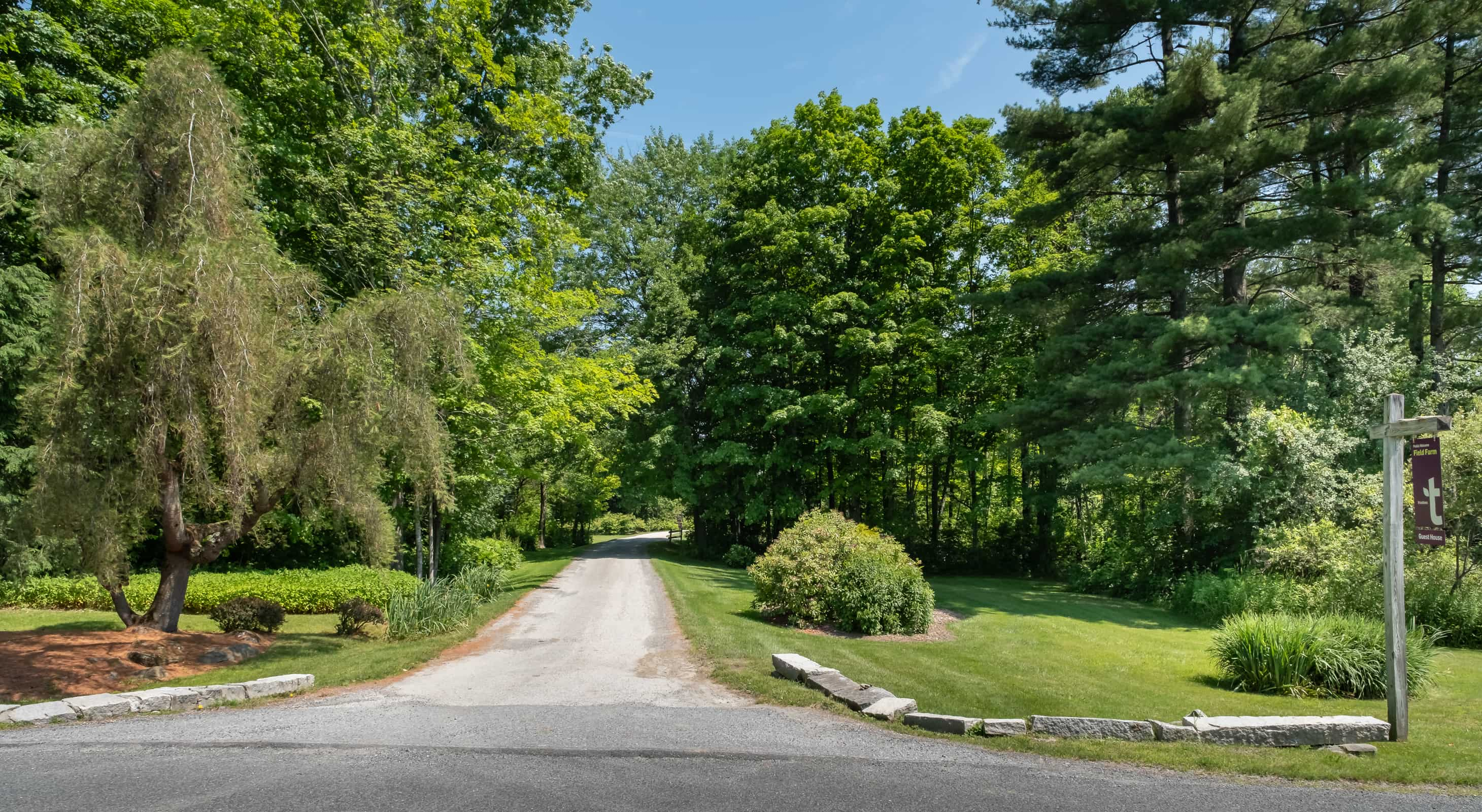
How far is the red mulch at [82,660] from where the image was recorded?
7.95 m

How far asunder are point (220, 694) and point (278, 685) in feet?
1.80

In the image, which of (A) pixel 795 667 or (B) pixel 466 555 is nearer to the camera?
(A) pixel 795 667

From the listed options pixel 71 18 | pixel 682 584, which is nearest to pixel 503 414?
pixel 682 584

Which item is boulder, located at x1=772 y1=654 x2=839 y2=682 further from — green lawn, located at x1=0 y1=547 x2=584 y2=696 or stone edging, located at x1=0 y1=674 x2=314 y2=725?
stone edging, located at x1=0 y1=674 x2=314 y2=725

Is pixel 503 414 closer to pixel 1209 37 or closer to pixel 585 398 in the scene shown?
pixel 585 398

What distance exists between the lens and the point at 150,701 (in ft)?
23.1

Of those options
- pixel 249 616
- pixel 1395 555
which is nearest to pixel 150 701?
pixel 249 616

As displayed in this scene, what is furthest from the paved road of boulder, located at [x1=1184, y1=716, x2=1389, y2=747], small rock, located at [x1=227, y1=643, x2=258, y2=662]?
small rock, located at [x1=227, y1=643, x2=258, y2=662]

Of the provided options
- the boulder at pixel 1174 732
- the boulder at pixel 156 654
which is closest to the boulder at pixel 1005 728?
the boulder at pixel 1174 732

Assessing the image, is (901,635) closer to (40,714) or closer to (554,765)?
(554,765)

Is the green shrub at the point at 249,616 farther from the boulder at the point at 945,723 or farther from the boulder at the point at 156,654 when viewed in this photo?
the boulder at the point at 945,723

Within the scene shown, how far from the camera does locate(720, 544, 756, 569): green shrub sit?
26203mm

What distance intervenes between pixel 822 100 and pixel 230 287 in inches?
953

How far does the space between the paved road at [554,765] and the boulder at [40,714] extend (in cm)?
21
